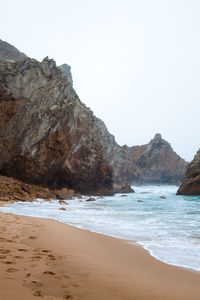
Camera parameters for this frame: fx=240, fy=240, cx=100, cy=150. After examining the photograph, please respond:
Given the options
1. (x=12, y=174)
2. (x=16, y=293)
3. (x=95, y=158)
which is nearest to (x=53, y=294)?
(x=16, y=293)

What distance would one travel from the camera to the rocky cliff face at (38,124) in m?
24.5

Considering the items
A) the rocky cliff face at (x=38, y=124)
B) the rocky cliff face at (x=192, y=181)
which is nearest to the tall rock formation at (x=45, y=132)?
the rocky cliff face at (x=38, y=124)

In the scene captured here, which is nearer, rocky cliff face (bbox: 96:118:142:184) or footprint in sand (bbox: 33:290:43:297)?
footprint in sand (bbox: 33:290:43:297)

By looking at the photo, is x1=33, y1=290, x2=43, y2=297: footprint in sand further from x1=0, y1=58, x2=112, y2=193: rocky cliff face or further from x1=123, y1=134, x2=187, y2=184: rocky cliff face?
x1=123, y1=134, x2=187, y2=184: rocky cliff face

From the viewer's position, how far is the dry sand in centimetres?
263

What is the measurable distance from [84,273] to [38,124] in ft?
79.0

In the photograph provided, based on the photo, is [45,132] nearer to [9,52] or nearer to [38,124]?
[38,124]

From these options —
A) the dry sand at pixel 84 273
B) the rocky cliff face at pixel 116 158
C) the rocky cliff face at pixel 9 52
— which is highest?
the rocky cliff face at pixel 9 52

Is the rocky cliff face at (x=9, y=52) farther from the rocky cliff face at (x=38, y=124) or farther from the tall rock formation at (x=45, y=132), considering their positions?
the rocky cliff face at (x=38, y=124)

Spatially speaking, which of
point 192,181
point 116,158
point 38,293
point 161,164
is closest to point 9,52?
point 116,158

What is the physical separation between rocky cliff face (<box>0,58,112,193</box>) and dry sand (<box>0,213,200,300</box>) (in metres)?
20.3

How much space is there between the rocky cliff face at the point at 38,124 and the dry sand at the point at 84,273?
20282 millimetres

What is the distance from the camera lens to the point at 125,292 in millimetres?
2770

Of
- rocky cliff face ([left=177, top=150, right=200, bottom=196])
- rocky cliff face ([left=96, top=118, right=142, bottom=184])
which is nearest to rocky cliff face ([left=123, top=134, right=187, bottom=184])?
rocky cliff face ([left=96, top=118, right=142, bottom=184])
